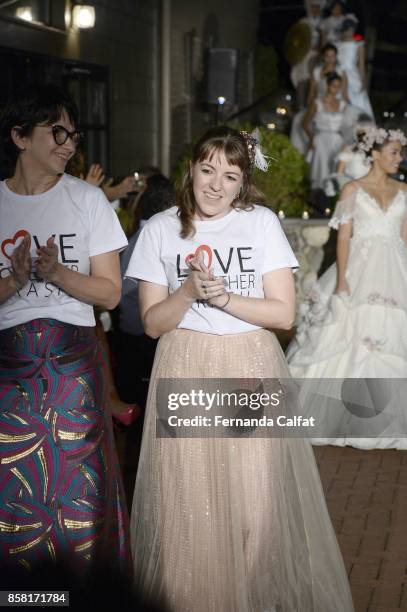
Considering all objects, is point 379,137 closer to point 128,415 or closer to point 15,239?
point 128,415

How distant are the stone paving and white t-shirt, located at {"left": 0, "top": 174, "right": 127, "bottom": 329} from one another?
184cm

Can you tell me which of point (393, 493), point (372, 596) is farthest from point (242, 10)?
point (372, 596)

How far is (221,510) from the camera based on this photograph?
3.45 meters

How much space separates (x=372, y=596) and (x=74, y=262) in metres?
1.98

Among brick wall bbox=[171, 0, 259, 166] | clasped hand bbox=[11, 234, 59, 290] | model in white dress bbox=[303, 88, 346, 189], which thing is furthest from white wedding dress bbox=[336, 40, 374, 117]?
clasped hand bbox=[11, 234, 59, 290]

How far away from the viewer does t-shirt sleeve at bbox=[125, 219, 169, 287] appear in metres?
3.48

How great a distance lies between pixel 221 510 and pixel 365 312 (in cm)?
339

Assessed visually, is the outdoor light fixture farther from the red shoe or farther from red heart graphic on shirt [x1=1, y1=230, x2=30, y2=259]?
red heart graphic on shirt [x1=1, y1=230, x2=30, y2=259]

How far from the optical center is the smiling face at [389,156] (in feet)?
21.5

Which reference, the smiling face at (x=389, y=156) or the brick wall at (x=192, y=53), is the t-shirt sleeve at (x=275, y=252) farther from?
the brick wall at (x=192, y=53)

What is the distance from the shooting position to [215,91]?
1359cm

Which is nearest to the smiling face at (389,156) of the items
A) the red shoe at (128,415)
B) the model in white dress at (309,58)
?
the red shoe at (128,415)

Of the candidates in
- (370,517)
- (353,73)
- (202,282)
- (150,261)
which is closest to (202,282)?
(202,282)

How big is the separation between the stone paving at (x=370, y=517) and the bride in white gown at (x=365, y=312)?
0.40m
